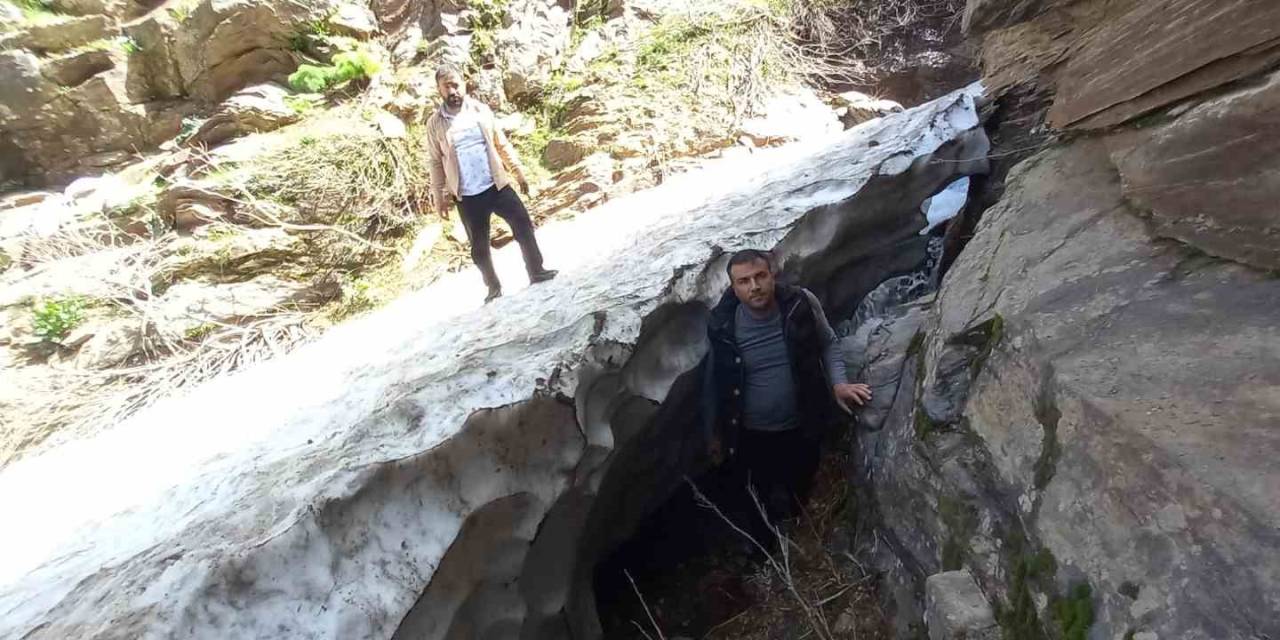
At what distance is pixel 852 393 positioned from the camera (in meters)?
2.97

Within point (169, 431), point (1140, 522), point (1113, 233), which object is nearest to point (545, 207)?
point (169, 431)

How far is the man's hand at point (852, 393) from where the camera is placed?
9.76 feet

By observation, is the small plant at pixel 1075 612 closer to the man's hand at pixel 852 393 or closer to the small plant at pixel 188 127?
the man's hand at pixel 852 393

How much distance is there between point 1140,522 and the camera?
145 cm

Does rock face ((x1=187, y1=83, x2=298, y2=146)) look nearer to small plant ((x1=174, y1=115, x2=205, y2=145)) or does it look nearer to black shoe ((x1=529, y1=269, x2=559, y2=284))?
small plant ((x1=174, y1=115, x2=205, y2=145))

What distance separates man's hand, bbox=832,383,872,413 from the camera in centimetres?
297

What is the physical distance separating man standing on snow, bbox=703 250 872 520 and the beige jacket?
1789 millimetres

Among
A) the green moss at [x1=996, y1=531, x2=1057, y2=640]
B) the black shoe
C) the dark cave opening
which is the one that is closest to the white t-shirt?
the black shoe

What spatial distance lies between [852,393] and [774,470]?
0.67 m

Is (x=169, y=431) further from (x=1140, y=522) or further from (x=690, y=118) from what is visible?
(x=690, y=118)

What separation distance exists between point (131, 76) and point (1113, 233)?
9680mm

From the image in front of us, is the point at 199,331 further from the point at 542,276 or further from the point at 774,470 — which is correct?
the point at 774,470

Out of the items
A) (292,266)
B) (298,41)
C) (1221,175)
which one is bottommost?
(1221,175)

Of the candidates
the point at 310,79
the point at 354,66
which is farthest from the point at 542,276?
the point at 310,79
